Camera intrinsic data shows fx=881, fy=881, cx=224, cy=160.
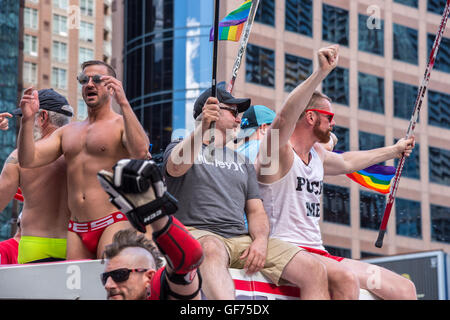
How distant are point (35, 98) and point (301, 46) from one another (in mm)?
26719

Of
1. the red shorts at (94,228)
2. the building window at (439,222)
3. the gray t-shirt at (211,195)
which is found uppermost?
the building window at (439,222)

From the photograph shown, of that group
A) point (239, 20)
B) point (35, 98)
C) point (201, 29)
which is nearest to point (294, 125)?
point (35, 98)

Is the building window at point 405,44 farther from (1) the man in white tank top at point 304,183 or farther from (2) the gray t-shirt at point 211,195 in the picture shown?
Answer: (2) the gray t-shirt at point 211,195

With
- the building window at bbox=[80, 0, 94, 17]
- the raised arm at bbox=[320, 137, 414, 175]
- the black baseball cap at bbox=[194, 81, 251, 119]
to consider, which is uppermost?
the building window at bbox=[80, 0, 94, 17]

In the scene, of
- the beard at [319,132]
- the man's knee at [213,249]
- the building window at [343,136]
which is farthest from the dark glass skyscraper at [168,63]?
the man's knee at [213,249]

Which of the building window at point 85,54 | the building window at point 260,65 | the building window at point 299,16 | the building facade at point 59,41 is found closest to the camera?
the building window at point 260,65

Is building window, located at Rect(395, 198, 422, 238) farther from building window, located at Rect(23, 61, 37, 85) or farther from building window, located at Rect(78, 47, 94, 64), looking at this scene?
building window, located at Rect(78, 47, 94, 64)

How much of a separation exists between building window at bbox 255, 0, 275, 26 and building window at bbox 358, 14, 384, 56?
4.11 meters

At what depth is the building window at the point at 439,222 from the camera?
34.1m

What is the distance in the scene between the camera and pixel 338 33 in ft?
108

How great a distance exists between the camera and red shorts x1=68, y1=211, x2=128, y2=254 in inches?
230

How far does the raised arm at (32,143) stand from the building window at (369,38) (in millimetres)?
28365

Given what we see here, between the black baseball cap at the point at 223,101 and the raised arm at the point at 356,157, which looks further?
the raised arm at the point at 356,157

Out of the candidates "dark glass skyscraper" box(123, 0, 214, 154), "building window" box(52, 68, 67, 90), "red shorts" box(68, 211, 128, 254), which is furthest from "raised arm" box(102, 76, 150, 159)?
"building window" box(52, 68, 67, 90)
